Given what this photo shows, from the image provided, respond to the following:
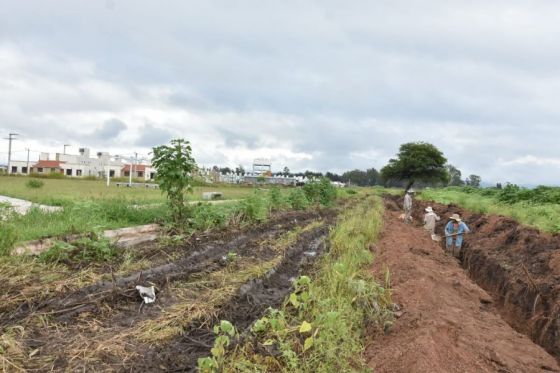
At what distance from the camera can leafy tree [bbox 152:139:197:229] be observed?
36.1 ft

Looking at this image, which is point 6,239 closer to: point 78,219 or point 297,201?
point 78,219

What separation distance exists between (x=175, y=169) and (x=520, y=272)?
8.06 m

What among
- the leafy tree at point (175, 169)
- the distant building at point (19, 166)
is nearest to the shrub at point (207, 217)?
the leafy tree at point (175, 169)

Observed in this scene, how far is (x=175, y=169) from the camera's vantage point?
1102cm

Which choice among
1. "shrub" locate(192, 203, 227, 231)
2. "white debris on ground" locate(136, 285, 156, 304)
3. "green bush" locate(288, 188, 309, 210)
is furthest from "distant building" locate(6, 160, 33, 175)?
"white debris on ground" locate(136, 285, 156, 304)

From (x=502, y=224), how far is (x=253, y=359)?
1273 centimetres

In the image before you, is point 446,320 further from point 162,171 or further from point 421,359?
point 162,171

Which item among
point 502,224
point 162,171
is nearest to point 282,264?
point 162,171

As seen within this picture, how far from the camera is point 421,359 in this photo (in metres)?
4.04

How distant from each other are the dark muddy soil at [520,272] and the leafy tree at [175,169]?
753cm

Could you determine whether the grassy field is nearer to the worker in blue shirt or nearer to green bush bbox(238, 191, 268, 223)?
green bush bbox(238, 191, 268, 223)

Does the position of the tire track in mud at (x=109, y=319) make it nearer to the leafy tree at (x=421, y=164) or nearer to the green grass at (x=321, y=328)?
the green grass at (x=321, y=328)

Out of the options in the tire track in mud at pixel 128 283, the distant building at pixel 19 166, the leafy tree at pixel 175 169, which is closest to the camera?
the tire track in mud at pixel 128 283

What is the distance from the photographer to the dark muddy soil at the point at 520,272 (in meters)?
7.24
